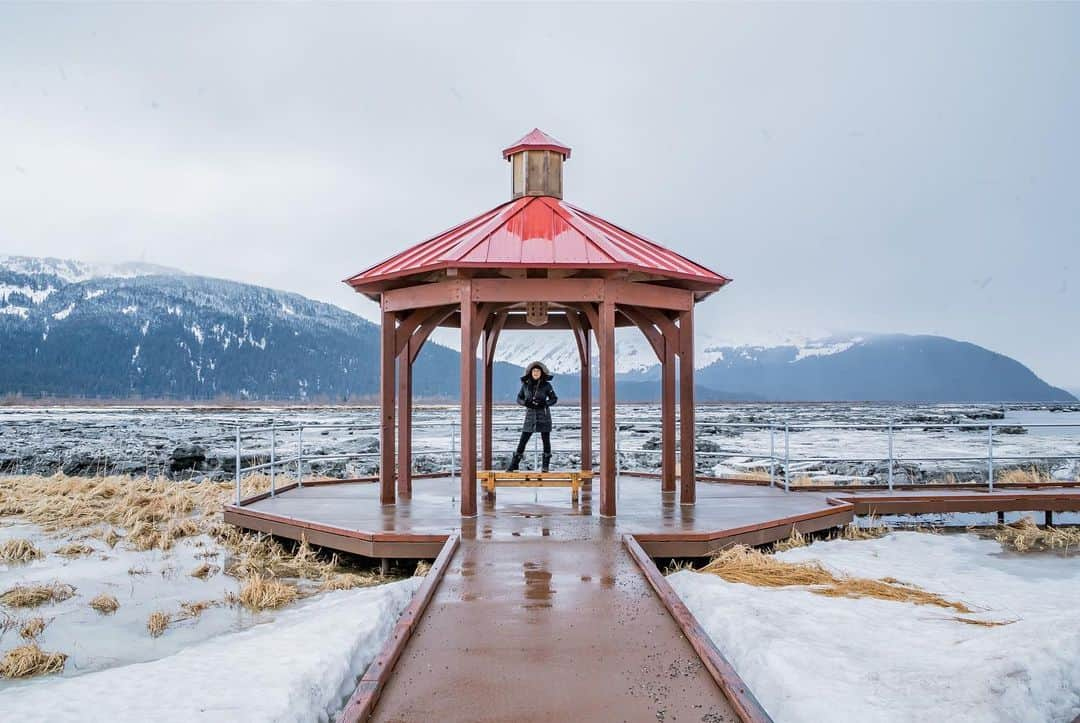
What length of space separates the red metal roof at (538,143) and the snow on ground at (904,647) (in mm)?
6296

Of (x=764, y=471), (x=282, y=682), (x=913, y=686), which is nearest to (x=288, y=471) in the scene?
(x=764, y=471)

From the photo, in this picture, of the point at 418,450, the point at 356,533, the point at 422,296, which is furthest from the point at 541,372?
the point at 418,450

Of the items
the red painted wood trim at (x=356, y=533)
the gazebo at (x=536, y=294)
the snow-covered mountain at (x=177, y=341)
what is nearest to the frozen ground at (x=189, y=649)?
the red painted wood trim at (x=356, y=533)

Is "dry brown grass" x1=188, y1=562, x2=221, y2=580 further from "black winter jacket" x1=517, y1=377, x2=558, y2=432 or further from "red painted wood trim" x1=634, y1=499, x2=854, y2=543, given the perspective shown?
"red painted wood trim" x1=634, y1=499, x2=854, y2=543

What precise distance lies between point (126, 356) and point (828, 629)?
160 metres

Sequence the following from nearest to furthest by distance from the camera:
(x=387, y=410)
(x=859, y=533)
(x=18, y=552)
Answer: (x=18, y=552)
(x=859, y=533)
(x=387, y=410)

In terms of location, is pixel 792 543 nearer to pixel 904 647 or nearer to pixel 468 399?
pixel 904 647

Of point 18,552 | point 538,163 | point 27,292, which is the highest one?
point 27,292

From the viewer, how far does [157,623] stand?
715cm

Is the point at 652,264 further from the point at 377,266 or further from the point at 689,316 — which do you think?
the point at 377,266

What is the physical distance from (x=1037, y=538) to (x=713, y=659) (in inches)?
332

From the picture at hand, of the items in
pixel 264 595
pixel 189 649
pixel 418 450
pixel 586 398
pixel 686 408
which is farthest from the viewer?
pixel 418 450

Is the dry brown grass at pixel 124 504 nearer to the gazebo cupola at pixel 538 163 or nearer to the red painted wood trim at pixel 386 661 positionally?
the red painted wood trim at pixel 386 661

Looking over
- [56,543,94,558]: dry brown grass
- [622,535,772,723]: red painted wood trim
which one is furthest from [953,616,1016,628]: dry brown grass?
[56,543,94,558]: dry brown grass
